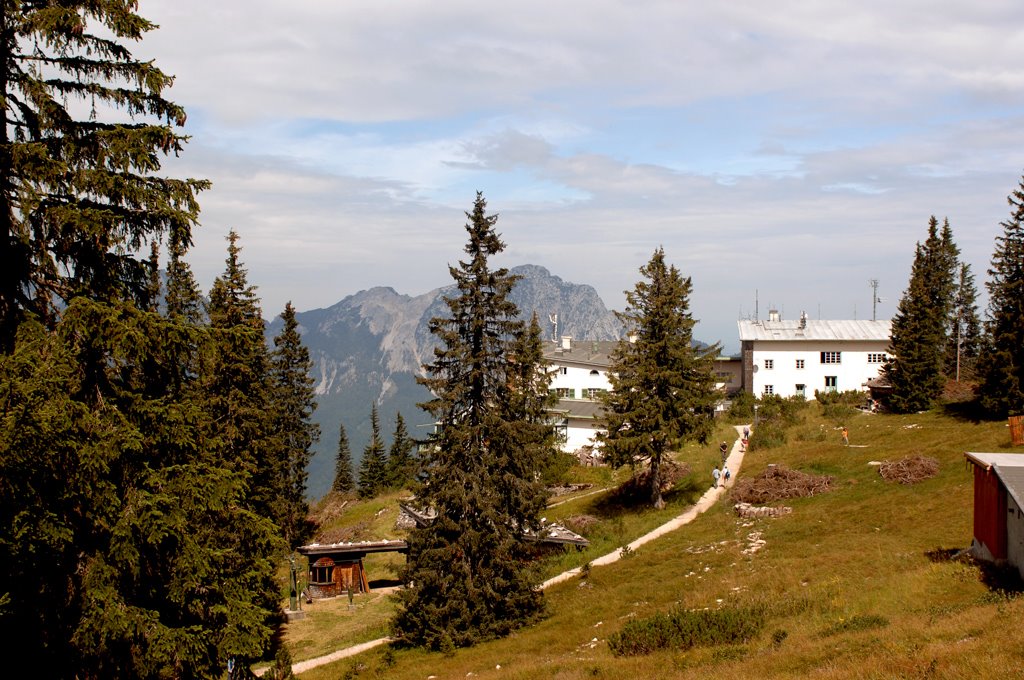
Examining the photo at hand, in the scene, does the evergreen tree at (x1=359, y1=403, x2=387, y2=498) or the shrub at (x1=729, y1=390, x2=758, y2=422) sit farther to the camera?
the evergreen tree at (x1=359, y1=403, x2=387, y2=498)

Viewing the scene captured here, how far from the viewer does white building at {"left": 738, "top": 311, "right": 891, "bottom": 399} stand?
70.8 metres

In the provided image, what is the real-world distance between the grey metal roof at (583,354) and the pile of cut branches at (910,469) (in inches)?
1530

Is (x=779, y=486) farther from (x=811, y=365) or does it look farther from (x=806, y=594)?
(x=811, y=365)

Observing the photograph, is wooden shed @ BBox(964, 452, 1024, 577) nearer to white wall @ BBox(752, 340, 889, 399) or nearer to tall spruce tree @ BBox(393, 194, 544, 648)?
tall spruce tree @ BBox(393, 194, 544, 648)

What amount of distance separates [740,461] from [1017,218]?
25.5 meters

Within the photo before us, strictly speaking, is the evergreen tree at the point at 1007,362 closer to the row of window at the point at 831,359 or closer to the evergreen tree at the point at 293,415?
the row of window at the point at 831,359

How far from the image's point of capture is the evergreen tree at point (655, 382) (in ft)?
131

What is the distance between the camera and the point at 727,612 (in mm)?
20797

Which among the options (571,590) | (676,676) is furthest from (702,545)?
(676,676)

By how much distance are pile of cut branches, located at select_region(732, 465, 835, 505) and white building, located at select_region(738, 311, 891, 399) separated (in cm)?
3194

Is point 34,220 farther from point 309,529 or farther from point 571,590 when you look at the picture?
point 309,529

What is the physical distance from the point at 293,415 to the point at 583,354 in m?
36.9

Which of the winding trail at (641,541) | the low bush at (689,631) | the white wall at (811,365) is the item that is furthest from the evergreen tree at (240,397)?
the white wall at (811,365)

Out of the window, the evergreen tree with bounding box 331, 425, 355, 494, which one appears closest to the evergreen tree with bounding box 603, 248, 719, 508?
the window
